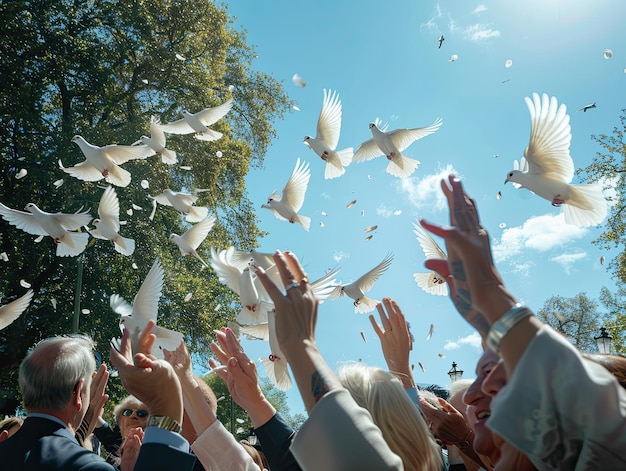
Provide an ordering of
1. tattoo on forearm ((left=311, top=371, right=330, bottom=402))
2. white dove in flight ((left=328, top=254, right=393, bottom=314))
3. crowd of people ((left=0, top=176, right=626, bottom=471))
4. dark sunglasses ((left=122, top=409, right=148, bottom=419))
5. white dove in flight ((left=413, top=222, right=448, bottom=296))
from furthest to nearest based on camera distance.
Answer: white dove in flight ((left=328, top=254, right=393, bottom=314))
white dove in flight ((left=413, top=222, right=448, bottom=296))
dark sunglasses ((left=122, top=409, right=148, bottom=419))
tattoo on forearm ((left=311, top=371, right=330, bottom=402))
crowd of people ((left=0, top=176, right=626, bottom=471))

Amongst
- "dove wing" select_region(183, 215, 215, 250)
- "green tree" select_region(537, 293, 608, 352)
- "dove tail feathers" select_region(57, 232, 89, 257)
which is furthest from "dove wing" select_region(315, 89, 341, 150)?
"green tree" select_region(537, 293, 608, 352)

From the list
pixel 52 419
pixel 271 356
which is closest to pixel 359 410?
pixel 52 419

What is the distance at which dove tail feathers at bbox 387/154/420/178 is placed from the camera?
25.2 ft

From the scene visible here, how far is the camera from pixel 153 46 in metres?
18.0

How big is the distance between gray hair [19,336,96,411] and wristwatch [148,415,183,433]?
2.04 ft

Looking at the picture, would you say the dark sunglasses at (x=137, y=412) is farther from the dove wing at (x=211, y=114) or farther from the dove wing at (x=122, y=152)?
the dove wing at (x=211, y=114)

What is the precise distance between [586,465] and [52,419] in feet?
7.10

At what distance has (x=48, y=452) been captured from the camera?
2.43 meters

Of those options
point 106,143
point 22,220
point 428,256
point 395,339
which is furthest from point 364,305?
point 106,143

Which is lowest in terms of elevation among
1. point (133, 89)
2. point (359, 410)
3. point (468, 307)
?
point (359, 410)

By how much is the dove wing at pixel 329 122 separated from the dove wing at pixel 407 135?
660 millimetres

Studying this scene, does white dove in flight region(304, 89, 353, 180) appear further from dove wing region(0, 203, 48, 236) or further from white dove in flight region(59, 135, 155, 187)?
dove wing region(0, 203, 48, 236)

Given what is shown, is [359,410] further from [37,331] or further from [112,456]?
[37,331]

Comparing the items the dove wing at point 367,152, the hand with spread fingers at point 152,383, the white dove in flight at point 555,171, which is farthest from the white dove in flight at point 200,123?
the hand with spread fingers at point 152,383
